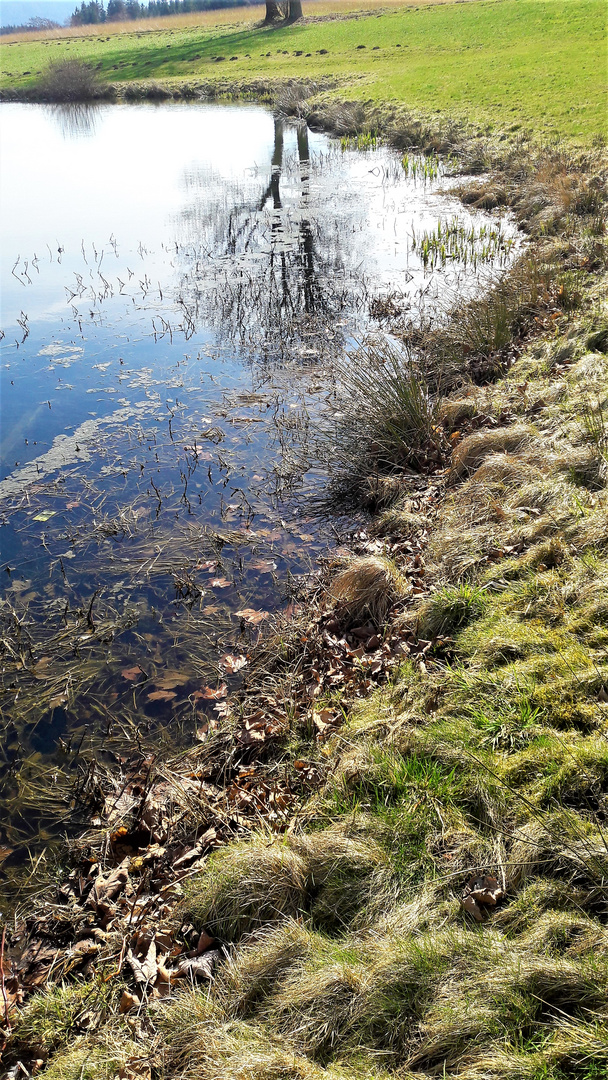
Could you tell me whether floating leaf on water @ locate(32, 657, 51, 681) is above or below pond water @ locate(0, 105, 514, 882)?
below

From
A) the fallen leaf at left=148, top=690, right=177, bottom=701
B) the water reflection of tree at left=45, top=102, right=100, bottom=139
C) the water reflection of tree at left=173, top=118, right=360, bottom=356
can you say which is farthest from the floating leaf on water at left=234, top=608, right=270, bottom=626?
the water reflection of tree at left=45, top=102, right=100, bottom=139

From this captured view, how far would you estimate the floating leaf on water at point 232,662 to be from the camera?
17.0 feet

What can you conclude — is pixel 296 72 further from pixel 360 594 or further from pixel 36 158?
pixel 360 594

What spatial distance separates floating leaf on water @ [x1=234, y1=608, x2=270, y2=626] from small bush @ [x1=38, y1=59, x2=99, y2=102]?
1803 inches

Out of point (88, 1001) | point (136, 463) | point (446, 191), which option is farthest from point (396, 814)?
point (446, 191)

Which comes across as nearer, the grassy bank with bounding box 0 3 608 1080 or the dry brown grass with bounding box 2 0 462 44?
the grassy bank with bounding box 0 3 608 1080

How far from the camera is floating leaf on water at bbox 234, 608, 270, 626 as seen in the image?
220 inches

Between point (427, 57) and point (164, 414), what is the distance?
3650 cm

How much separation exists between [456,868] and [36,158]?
2680cm

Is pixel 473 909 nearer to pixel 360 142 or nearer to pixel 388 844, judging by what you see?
pixel 388 844

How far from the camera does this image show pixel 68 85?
40.0 m

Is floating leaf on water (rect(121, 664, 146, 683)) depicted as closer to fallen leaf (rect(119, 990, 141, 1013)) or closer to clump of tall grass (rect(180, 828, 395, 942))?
clump of tall grass (rect(180, 828, 395, 942))

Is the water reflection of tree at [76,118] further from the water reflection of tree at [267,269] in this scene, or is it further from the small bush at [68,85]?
the water reflection of tree at [267,269]

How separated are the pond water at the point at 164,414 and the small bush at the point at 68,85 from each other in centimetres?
2719
